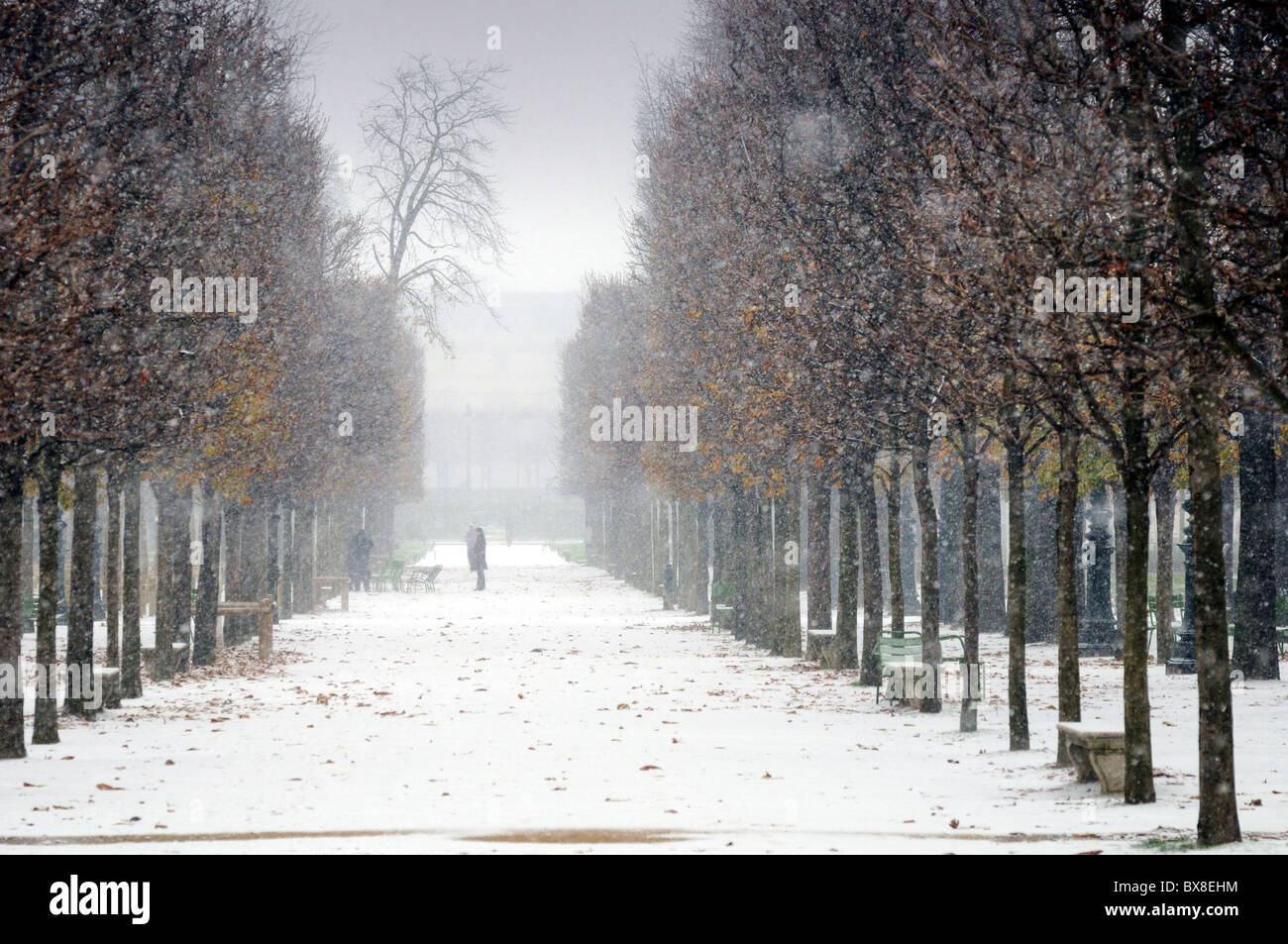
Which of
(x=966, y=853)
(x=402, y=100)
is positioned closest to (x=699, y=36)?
(x=402, y=100)

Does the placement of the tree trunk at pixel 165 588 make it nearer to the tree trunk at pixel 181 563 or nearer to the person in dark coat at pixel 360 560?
the tree trunk at pixel 181 563

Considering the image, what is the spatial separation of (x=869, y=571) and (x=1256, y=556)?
5201mm

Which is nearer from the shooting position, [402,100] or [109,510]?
[109,510]

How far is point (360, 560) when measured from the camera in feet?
158

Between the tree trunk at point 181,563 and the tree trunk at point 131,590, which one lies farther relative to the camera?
the tree trunk at point 181,563

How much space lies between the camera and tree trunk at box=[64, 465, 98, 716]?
15.2 m

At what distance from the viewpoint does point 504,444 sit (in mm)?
148875

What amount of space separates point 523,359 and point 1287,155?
168 metres

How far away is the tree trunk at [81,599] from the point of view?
15.2 metres

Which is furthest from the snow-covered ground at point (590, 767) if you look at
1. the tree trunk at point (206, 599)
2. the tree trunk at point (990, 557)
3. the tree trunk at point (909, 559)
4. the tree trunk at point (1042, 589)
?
the tree trunk at point (909, 559)

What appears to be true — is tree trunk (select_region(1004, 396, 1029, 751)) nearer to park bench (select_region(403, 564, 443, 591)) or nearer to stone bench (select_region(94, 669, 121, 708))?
stone bench (select_region(94, 669, 121, 708))

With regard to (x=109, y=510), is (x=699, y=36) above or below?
above

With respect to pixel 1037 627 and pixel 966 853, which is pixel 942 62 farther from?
pixel 1037 627

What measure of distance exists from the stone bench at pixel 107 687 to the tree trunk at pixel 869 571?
382 inches
